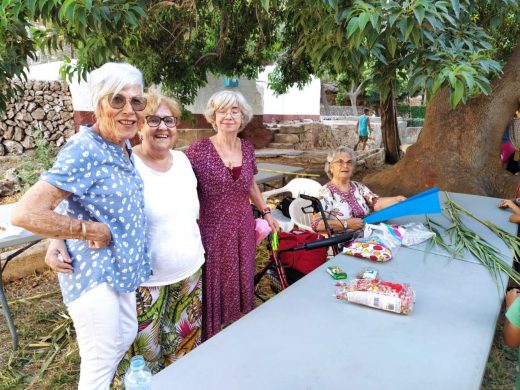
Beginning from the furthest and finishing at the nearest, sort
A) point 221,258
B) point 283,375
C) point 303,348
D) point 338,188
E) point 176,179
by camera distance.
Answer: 1. point 338,188
2. point 221,258
3. point 176,179
4. point 303,348
5. point 283,375

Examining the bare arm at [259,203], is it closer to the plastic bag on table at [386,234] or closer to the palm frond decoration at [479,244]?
the plastic bag on table at [386,234]

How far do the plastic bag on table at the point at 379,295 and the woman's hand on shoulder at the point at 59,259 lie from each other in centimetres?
109

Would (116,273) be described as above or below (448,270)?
above

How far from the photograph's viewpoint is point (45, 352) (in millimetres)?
2639

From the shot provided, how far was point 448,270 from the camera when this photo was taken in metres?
1.94

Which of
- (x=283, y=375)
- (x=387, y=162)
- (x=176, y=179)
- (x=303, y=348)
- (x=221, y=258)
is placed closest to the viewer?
(x=283, y=375)

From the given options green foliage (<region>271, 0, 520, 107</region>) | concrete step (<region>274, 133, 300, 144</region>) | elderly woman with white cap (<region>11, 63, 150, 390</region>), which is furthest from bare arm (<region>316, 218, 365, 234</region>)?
concrete step (<region>274, 133, 300, 144</region>)

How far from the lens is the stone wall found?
27.0ft

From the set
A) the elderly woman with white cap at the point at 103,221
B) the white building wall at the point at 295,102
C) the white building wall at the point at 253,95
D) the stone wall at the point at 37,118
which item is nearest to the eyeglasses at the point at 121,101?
the elderly woman with white cap at the point at 103,221

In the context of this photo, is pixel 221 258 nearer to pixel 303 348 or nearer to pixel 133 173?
pixel 133 173

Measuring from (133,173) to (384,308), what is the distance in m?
1.14

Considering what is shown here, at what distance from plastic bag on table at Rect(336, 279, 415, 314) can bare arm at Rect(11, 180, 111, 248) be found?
1066 millimetres

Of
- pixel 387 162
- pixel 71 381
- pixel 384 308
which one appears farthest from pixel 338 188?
pixel 387 162

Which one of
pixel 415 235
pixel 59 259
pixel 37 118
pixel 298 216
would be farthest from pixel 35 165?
pixel 415 235
